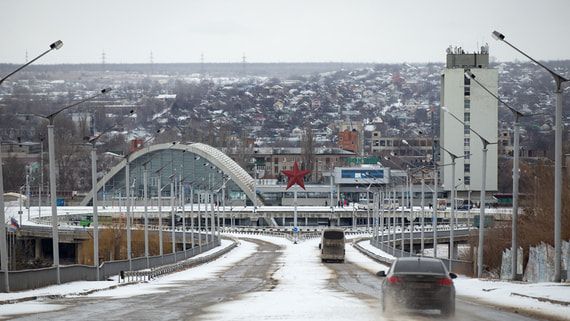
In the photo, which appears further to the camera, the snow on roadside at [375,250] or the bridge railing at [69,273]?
the snow on roadside at [375,250]

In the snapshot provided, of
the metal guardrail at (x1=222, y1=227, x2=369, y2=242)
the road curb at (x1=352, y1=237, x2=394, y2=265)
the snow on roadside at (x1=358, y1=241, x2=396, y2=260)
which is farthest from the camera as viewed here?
the metal guardrail at (x1=222, y1=227, x2=369, y2=242)

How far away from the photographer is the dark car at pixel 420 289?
31797 mm

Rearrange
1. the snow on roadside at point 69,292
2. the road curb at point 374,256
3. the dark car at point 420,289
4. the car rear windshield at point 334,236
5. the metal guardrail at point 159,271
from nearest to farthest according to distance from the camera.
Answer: the dark car at point 420,289, the snow on roadside at point 69,292, the metal guardrail at point 159,271, the road curb at point 374,256, the car rear windshield at point 334,236

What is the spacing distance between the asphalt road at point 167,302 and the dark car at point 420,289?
4.92 metres

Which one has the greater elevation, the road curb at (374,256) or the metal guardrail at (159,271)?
the metal guardrail at (159,271)

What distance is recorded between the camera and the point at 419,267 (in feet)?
107

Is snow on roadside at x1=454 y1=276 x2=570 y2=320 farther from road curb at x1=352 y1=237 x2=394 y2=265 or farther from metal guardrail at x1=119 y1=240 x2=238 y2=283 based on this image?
road curb at x1=352 y1=237 x2=394 y2=265

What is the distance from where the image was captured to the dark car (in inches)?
1252

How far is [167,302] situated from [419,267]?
9603mm

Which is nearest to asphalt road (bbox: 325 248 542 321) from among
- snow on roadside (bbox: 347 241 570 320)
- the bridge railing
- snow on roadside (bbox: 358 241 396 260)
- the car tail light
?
the car tail light

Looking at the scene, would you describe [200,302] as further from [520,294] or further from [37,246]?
[37,246]

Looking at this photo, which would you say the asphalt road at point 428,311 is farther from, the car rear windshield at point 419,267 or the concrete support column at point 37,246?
the concrete support column at point 37,246

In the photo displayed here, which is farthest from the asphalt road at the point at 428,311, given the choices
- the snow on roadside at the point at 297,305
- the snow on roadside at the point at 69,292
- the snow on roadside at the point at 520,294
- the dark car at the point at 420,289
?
the snow on roadside at the point at 69,292

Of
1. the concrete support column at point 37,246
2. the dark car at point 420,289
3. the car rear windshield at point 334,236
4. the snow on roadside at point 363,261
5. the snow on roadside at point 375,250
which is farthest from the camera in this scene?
the concrete support column at point 37,246
